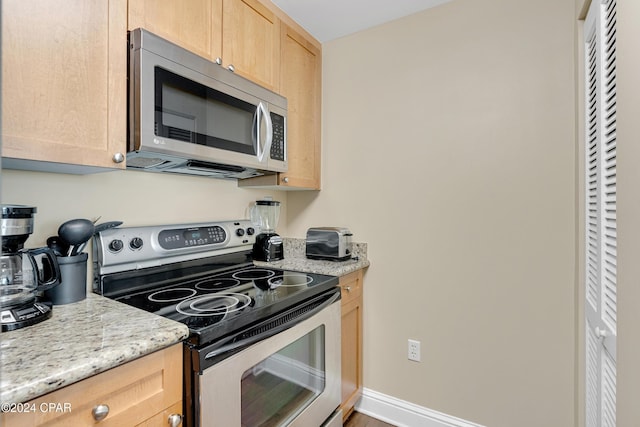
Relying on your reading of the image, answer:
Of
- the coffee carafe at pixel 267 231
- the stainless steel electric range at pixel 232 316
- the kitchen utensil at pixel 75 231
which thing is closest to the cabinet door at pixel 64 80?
the kitchen utensil at pixel 75 231

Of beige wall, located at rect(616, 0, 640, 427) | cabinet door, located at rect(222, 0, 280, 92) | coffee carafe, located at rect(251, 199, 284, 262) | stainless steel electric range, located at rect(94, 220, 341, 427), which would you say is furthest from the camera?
coffee carafe, located at rect(251, 199, 284, 262)

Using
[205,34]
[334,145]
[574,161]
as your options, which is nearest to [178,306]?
[205,34]

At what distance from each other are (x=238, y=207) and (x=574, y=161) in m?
1.77

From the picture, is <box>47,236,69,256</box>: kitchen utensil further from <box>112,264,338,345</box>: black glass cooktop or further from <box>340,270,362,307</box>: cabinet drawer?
<box>340,270,362,307</box>: cabinet drawer

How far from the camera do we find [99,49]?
108 centimetres

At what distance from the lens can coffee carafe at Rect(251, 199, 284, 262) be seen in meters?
2.02

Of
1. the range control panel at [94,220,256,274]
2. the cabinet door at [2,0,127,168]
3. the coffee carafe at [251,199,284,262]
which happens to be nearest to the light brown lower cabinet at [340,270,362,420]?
the coffee carafe at [251,199,284,262]

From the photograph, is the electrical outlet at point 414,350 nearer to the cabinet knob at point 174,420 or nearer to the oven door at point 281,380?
the oven door at point 281,380

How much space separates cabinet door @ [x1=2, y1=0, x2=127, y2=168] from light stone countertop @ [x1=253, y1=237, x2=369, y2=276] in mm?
1046

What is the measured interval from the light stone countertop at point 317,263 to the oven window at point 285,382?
34 centimetres

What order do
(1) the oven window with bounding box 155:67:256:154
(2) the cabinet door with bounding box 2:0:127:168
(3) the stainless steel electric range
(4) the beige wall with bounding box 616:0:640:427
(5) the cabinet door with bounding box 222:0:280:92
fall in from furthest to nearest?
(5) the cabinet door with bounding box 222:0:280:92 < (1) the oven window with bounding box 155:67:256:154 < (3) the stainless steel electric range < (2) the cabinet door with bounding box 2:0:127:168 < (4) the beige wall with bounding box 616:0:640:427

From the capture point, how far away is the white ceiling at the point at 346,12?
5.94ft

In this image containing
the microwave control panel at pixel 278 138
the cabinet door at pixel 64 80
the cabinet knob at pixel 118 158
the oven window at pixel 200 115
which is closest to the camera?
the cabinet door at pixel 64 80

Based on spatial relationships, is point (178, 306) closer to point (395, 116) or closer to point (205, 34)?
point (205, 34)
